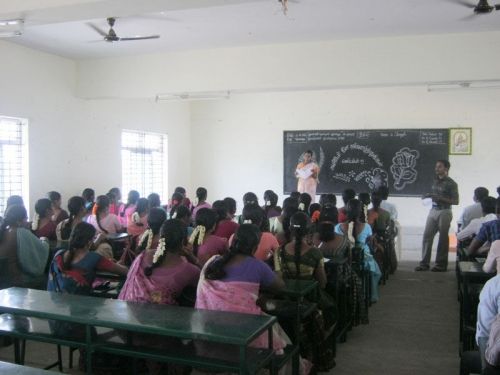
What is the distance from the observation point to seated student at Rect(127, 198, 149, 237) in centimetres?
515

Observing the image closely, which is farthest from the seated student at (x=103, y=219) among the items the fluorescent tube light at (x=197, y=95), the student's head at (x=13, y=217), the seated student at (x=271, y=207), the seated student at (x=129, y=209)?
the fluorescent tube light at (x=197, y=95)

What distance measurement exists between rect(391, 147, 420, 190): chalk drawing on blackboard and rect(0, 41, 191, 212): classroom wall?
14.9 feet

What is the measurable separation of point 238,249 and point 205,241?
3.25 feet

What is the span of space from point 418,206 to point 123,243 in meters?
5.95

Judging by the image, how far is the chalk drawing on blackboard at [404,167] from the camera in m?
9.10

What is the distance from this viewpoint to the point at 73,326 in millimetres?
2895

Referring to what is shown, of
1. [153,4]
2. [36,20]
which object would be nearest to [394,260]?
[153,4]

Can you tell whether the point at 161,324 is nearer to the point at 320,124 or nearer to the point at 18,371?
the point at 18,371

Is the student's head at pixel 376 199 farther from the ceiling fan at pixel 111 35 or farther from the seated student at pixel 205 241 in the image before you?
the ceiling fan at pixel 111 35

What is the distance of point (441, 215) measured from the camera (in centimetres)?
659

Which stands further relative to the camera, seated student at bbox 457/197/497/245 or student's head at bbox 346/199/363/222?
seated student at bbox 457/197/497/245

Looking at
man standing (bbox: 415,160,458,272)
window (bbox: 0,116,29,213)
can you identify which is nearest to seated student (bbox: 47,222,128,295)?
window (bbox: 0,116,29,213)

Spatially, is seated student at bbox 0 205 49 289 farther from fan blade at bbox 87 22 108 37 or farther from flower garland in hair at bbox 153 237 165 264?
fan blade at bbox 87 22 108 37

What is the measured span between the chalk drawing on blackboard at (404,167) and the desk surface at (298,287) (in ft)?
21.5
